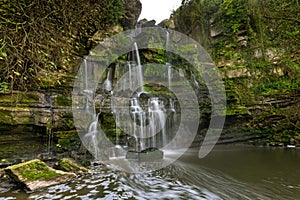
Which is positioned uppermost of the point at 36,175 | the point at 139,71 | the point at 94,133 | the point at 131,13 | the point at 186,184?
the point at 131,13

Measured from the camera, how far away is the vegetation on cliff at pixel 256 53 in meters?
5.11

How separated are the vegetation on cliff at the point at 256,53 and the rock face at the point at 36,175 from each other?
202 inches

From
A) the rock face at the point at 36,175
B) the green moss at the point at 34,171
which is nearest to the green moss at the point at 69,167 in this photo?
the rock face at the point at 36,175

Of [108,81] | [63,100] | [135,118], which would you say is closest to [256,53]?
[135,118]

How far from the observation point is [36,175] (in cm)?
374

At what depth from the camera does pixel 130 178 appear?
417 centimetres

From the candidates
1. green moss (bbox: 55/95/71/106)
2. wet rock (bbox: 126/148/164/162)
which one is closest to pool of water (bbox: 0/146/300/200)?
wet rock (bbox: 126/148/164/162)

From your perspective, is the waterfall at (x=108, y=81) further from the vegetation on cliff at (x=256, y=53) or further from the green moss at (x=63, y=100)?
the vegetation on cliff at (x=256, y=53)

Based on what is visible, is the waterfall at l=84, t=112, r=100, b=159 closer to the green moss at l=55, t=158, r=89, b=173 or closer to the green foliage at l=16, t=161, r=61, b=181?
the green moss at l=55, t=158, r=89, b=173

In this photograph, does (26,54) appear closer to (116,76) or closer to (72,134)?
(72,134)

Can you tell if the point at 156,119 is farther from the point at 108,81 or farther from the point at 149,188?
the point at 149,188

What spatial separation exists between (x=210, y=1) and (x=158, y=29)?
4206 millimetres

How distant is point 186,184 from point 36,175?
8.79 feet

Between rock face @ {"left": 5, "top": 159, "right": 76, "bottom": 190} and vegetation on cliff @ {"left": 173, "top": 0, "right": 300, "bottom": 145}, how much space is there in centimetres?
514
